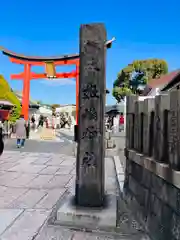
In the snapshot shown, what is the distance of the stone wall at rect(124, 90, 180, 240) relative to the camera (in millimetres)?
2717

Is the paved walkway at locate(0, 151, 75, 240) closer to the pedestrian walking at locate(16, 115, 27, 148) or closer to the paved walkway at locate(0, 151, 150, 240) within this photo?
the paved walkway at locate(0, 151, 150, 240)

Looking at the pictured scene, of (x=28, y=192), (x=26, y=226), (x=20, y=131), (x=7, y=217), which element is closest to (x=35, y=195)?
(x=28, y=192)

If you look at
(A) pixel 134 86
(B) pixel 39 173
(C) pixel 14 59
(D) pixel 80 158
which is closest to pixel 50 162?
(B) pixel 39 173

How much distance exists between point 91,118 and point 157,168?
1.21 m

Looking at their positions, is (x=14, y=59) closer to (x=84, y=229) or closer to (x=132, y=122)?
(x=132, y=122)

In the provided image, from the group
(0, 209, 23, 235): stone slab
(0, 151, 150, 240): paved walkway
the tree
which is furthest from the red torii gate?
the tree

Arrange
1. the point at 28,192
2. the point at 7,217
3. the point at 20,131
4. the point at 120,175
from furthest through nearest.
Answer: the point at 20,131, the point at 120,175, the point at 28,192, the point at 7,217

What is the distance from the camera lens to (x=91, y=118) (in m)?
3.72

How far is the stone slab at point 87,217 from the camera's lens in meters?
3.42

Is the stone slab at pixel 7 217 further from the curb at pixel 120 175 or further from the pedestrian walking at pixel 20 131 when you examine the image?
the pedestrian walking at pixel 20 131

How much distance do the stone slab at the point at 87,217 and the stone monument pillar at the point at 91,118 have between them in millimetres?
165

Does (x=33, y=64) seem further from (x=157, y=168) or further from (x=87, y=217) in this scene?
(x=157, y=168)

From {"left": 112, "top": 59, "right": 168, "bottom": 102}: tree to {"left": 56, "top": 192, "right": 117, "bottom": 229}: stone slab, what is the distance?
36.4 meters

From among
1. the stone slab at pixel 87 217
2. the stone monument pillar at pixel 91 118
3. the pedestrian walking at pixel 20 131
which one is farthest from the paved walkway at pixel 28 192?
the pedestrian walking at pixel 20 131
